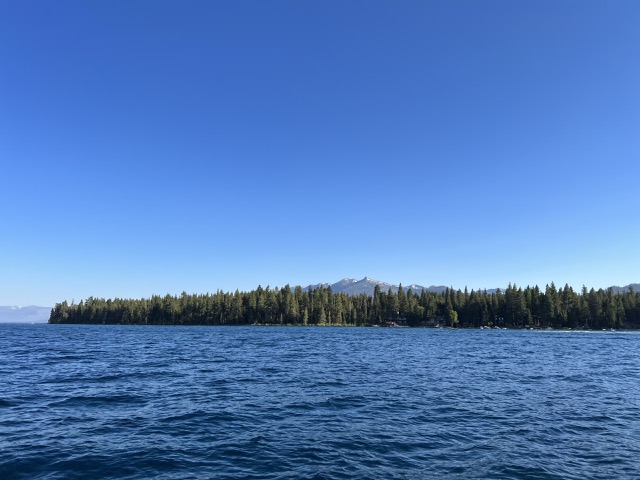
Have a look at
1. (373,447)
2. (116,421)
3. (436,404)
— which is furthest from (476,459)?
(116,421)

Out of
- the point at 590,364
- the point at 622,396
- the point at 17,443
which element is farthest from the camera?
the point at 590,364

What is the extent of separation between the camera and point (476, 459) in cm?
1705

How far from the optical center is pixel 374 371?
42938 millimetres

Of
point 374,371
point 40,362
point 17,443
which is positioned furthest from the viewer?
point 40,362

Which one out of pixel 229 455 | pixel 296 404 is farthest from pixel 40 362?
pixel 229 455

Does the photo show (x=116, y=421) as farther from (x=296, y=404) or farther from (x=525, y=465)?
(x=525, y=465)

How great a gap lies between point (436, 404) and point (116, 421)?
1929 cm

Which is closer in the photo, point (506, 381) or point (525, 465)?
point (525, 465)

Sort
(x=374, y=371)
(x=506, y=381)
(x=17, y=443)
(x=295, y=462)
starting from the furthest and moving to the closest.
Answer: (x=374, y=371), (x=506, y=381), (x=17, y=443), (x=295, y=462)

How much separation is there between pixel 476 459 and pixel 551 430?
279 inches

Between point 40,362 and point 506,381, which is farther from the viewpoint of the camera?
point 40,362

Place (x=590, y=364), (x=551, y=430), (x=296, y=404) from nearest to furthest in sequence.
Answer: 1. (x=551, y=430)
2. (x=296, y=404)
3. (x=590, y=364)

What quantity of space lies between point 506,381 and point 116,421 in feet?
105

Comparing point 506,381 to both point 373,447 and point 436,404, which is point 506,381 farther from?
point 373,447
